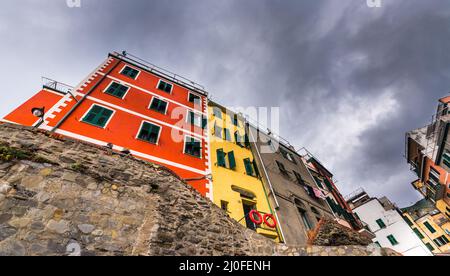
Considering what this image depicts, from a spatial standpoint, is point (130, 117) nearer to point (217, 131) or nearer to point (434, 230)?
point (217, 131)

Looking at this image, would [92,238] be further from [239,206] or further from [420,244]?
[420,244]

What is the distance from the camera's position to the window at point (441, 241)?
32017 millimetres

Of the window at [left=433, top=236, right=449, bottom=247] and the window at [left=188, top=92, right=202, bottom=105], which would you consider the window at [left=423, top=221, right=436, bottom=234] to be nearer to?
the window at [left=433, top=236, right=449, bottom=247]

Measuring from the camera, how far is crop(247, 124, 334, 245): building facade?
11.7 m

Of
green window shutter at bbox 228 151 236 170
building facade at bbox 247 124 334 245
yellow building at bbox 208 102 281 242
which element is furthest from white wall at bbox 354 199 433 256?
green window shutter at bbox 228 151 236 170

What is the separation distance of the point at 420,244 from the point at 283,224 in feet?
72.9

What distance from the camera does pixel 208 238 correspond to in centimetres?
504

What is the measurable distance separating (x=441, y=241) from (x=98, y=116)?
2079 inches

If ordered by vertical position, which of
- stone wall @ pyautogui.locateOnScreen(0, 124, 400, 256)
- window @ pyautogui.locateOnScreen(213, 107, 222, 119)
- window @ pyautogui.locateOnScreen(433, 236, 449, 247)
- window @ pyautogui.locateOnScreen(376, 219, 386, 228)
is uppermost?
window @ pyautogui.locateOnScreen(213, 107, 222, 119)

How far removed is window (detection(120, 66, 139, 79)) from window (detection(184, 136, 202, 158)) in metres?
7.56

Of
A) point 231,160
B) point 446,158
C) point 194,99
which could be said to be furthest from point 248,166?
point 446,158

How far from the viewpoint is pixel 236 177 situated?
1282 centimetres

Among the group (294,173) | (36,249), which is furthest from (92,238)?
(294,173)
